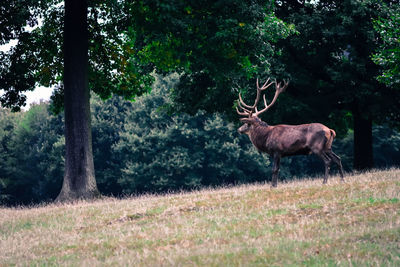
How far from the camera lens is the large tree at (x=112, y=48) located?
16.3 metres

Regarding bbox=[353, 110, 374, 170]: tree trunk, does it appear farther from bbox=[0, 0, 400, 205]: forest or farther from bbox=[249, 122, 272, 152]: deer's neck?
bbox=[249, 122, 272, 152]: deer's neck

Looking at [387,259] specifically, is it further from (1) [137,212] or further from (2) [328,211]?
(1) [137,212]

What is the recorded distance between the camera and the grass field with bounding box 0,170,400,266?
23.9 feet

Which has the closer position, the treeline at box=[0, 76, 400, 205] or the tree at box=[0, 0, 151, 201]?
the tree at box=[0, 0, 151, 201]

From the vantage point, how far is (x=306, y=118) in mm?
22719

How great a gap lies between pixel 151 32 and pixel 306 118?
9122mm

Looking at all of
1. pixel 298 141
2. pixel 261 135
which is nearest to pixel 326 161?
pixel 298 141

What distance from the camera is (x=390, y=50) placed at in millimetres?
18469

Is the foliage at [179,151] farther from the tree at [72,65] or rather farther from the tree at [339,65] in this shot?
the tree at [72,65]

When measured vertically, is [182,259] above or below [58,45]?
below

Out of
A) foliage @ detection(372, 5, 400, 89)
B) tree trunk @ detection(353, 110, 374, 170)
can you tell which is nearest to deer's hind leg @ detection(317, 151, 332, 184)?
foliage @ detection(372, 5, 400, 89)

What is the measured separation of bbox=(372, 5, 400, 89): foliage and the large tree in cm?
344

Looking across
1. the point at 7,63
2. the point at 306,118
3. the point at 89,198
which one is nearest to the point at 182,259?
the point at 89,198

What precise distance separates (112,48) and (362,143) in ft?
38.2
